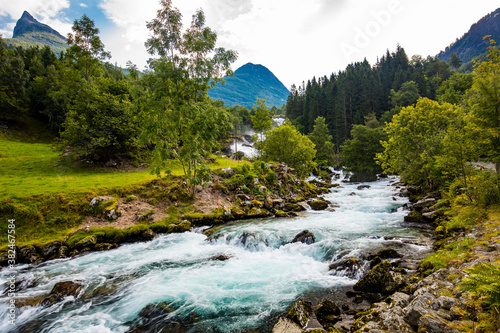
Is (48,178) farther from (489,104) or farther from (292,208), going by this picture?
(489,104)

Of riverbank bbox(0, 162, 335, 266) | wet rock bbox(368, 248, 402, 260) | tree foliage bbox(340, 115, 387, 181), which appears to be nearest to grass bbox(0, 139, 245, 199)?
riverbank bbox(0, 162, 335, 266)

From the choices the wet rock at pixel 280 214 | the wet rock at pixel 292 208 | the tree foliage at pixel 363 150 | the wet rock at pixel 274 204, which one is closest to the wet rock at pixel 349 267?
the wet rock at pixel 280 214

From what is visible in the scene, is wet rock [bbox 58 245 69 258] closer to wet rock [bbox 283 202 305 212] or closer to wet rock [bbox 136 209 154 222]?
wet rock [bbox 136 209 154 222]

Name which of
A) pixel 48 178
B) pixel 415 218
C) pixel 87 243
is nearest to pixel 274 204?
pixel 415 218

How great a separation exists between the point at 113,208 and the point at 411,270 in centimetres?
1838

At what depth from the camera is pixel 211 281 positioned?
10.2m

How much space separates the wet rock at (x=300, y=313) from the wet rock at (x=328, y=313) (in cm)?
30

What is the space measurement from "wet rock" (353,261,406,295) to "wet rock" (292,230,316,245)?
199 inches

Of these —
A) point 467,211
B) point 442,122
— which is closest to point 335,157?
point 442,122

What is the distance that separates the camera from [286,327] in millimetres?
6680

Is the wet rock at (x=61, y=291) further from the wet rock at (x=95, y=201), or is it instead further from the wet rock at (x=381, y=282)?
the wet rock at (x=381, y=282)

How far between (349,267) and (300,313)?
4.34m

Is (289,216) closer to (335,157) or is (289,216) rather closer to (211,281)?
Answer: (211,281)

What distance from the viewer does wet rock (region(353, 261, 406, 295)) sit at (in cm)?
820
